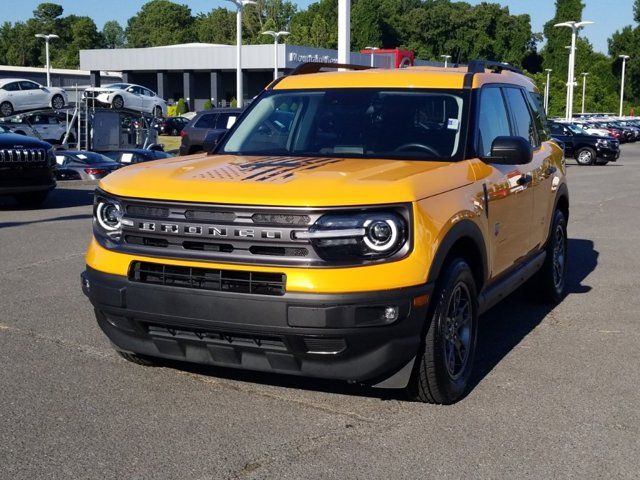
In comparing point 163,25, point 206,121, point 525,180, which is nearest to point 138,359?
point 525,180

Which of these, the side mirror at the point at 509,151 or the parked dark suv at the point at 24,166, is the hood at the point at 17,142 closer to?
the parked dark suv at the point at 24,166

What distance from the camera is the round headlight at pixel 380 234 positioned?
435cm

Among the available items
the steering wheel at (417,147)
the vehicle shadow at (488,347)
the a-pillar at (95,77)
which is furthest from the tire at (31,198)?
the a-pillar at (95,77)

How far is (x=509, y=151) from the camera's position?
5387 millimetres

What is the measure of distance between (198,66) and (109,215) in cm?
7313

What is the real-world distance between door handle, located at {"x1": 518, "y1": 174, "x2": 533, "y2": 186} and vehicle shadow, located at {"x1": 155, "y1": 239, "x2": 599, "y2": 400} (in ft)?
3.73

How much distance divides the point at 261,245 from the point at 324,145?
5.07ft

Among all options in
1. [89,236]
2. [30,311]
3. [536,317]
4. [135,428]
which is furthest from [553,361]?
[89,236]

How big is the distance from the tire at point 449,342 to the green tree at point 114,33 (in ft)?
566

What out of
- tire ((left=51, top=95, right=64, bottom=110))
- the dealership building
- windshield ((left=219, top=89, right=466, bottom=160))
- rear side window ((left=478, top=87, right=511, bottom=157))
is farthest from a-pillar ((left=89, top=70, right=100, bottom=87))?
rear side window ((left=478, top=87, right=511, bottom=157))

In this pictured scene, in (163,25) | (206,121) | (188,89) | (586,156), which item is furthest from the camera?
(163,25)

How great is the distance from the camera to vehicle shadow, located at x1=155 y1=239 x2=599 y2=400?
5.20 meters

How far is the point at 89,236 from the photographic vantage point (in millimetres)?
10914

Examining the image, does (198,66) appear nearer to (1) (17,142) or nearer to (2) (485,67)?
(1) (17,142)
